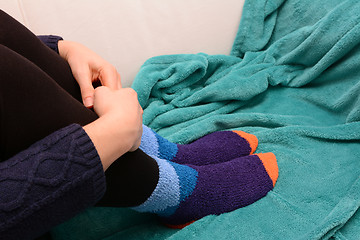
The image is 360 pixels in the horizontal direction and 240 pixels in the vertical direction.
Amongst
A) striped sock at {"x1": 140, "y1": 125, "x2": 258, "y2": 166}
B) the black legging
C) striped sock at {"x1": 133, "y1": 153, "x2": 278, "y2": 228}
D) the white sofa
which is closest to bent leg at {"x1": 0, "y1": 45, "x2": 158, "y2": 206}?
the black legging

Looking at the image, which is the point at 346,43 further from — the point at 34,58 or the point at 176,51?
the point at 34,58

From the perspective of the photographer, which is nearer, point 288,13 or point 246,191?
point 246,191

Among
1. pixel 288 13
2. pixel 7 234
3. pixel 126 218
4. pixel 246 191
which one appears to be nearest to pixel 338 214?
pixel 246 191

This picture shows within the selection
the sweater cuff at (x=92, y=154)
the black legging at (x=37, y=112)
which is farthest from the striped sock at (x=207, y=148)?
the sweater cuff at (x=92, y=154)

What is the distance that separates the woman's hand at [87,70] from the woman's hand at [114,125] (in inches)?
1.9

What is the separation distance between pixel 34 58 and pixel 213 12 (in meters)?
0.62

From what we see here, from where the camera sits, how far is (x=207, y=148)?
2.49 feet

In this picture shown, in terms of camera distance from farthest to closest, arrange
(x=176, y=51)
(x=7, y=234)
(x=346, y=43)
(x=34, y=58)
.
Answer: (x=176, y=51), (x=346, y=43), (x=34, y=58), (x=7, y=234)

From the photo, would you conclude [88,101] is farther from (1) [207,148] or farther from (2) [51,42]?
(1) [207,148]

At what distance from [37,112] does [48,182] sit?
96 millimetres

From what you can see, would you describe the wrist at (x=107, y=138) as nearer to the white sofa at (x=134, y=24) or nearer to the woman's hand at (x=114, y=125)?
the woman's hand at (x=114, y=125)

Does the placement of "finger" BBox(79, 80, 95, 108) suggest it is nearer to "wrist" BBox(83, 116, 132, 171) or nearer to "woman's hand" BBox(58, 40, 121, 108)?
"woman's hand" BBox(58, 40, 121, 108)

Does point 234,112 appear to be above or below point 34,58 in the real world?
below

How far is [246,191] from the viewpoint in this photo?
2.17 ft
